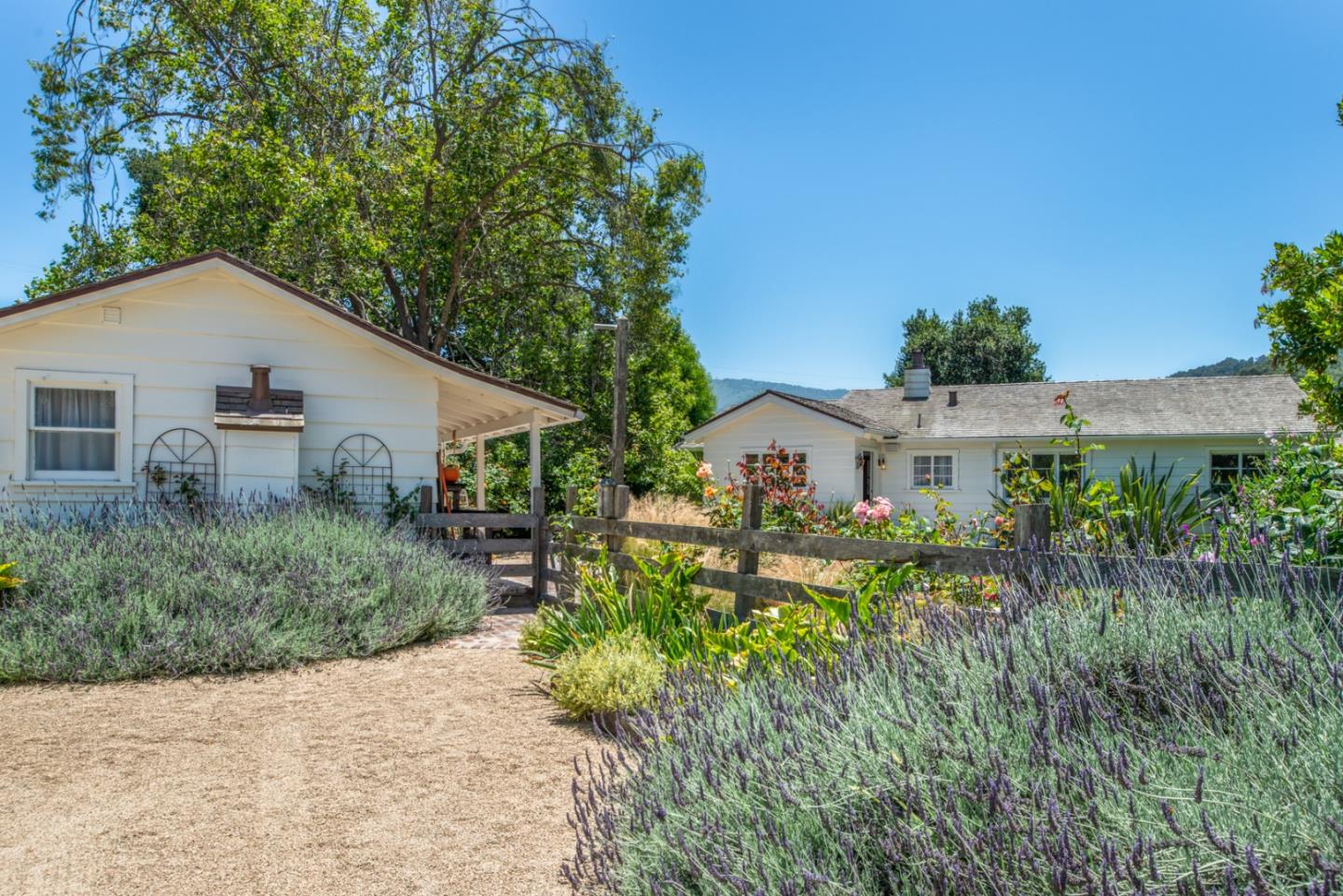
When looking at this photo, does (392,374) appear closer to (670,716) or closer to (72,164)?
(670,716)

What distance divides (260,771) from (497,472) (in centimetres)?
1797

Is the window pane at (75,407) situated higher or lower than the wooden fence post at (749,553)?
higher

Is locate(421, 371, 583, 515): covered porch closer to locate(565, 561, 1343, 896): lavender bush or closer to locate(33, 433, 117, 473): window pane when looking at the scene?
locate(33, 433, 117, 473): window pane

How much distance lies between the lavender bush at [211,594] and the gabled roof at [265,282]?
7.30 ft

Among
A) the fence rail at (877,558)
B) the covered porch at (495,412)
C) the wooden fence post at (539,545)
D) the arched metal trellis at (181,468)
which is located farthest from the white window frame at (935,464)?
the arched metal trellis at (181,468)

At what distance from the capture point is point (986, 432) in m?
22.6

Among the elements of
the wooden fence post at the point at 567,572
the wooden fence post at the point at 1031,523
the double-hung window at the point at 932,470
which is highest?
the double-hung window at the point at 932,470

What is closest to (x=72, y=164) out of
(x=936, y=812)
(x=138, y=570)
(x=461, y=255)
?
(x=461, y=255)

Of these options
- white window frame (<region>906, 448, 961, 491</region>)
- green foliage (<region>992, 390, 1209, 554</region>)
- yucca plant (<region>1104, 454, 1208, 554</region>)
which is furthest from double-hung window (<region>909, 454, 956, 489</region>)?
yucca plant (<region>1104, 454, 1208, 554</region>)

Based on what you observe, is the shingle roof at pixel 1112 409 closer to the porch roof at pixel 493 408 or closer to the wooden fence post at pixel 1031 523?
the porch roof at pixel 493 408

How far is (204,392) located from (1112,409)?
21219 mm

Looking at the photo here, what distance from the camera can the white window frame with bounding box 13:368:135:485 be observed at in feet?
30.7

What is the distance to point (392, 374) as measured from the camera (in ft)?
35.8

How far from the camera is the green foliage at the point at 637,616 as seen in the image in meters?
6.40
